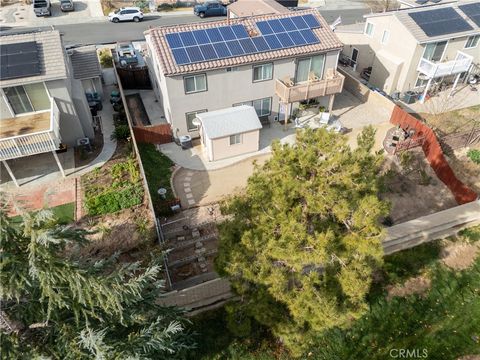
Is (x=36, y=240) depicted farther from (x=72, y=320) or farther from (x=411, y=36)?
(x=411, y=36)

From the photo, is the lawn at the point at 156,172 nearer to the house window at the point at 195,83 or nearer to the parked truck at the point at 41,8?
the house window at the point at 195,83

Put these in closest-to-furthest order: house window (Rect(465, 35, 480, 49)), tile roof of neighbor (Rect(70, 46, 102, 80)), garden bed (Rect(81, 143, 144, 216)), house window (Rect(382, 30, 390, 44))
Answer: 1. garden bed (Rect(81, 143, 144, 216))
2. tile roof of neighbor (Rect(70, 46, 102, 80))
3. house window (Rect(465, 35, 480, 49))
4. house window (Rect(382, 30, 390, 44))

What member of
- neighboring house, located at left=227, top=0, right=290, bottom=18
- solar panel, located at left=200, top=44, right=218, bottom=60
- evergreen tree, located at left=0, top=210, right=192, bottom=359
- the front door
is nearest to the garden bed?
solar panel, located at left=200, top=44, right=218, bottom=60

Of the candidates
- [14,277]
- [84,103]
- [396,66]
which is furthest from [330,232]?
[396,66]

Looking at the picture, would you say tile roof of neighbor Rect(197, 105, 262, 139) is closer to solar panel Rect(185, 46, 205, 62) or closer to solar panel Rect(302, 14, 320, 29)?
solar panel Rect(185, 46, 205, 62)

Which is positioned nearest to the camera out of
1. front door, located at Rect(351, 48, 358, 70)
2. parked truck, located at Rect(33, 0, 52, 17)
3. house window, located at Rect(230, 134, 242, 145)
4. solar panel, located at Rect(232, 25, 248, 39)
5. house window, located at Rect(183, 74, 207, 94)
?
house window, located at Rect(183, 74, 207, 94)

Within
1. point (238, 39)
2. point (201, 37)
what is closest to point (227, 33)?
point (238, 39)
